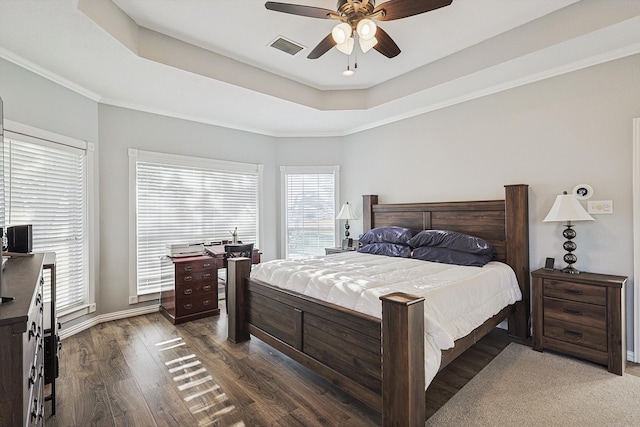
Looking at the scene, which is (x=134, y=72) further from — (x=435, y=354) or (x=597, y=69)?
(x=597, y=69)

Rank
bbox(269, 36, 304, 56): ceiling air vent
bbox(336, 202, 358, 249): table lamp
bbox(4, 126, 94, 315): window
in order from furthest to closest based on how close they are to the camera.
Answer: bbox(336, 202, 358, 249): table lamp, bbox(269, 36, 304, 56): ceiling air vent, bbox(4, 126, 94, 315): window

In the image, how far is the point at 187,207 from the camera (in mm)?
4586

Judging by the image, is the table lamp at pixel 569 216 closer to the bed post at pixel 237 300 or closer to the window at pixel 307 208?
the bed post at pixel 237 300

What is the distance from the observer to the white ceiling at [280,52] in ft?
8.23

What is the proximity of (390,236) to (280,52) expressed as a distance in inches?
104

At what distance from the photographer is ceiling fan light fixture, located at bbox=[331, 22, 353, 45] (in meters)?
2.29

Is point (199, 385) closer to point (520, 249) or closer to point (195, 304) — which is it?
point (195, 304)

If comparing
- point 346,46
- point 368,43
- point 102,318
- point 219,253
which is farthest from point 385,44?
point 102,318

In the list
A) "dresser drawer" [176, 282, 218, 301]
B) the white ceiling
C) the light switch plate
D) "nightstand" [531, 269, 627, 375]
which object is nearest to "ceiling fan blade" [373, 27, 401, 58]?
the white ceiling

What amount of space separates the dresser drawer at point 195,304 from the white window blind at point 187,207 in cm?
74

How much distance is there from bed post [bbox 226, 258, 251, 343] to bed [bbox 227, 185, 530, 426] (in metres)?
0.01

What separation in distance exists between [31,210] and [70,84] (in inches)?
55.9

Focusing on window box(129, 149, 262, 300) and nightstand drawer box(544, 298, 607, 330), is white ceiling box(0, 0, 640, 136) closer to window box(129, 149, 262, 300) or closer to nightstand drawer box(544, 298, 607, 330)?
window box(129, 149, 262, 300)

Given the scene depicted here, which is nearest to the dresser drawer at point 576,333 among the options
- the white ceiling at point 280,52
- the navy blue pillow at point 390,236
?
the navy blue pillow at point 390,236
